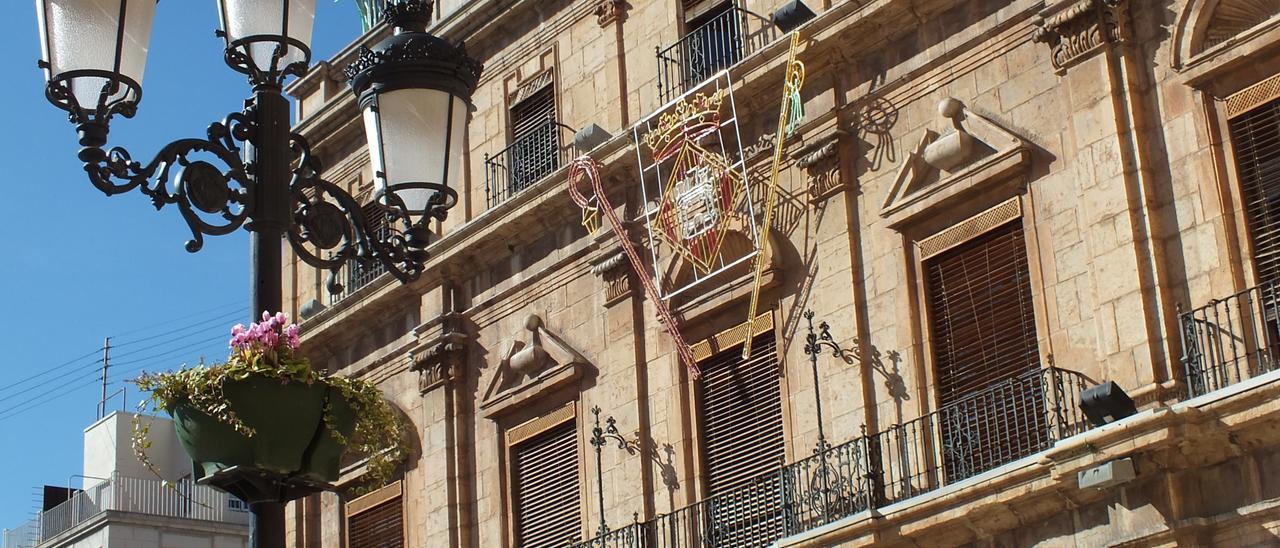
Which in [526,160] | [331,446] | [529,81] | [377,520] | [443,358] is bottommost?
[331,446]

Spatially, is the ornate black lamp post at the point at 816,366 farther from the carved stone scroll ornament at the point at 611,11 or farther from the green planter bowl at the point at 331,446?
the green planter bowl at the point at 331,446

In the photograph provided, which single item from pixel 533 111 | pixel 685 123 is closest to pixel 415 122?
pixel 685 123

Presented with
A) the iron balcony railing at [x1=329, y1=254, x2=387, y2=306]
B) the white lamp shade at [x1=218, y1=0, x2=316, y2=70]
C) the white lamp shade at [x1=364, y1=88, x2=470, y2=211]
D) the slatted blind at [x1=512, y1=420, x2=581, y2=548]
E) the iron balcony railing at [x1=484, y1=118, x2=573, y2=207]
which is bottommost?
the white lamp shade at [x1=364, y1=88, x2=470, y2=211]

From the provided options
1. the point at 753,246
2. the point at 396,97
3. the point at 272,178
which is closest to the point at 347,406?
the point at 272,178

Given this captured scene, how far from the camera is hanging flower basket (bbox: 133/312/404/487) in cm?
691

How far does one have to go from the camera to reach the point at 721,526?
678 inches

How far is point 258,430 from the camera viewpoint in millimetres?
6938

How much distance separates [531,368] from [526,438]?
75cm

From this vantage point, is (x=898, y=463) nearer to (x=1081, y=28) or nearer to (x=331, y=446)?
(x=1081, y=28)

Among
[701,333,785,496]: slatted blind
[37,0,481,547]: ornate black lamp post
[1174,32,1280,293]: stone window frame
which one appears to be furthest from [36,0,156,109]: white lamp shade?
[701,333,785,496]: slatted blind

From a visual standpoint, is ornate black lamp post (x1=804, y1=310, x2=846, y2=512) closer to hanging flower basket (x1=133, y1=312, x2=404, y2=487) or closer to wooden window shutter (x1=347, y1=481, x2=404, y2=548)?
wooden window shutter (x1=347, y1=481, x2=404, y2=548)

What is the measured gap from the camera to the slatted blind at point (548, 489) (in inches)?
776

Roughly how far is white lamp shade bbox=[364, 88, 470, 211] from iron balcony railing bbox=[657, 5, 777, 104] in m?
10.1

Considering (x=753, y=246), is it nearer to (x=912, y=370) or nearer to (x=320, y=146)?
(x=912, y=370)
